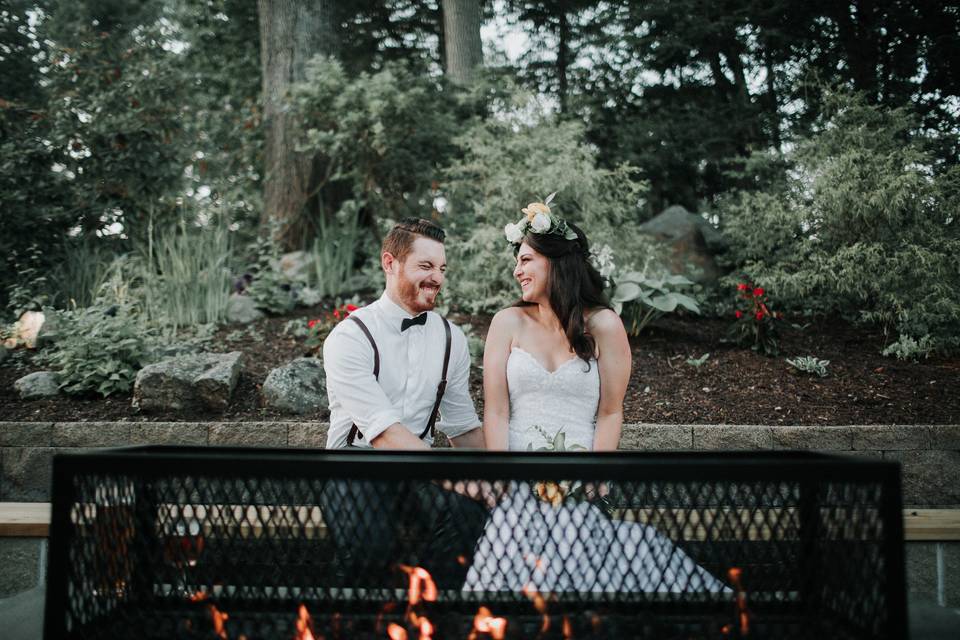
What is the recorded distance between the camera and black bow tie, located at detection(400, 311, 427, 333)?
250 centimetres

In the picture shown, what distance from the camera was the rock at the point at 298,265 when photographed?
6310 millimetres

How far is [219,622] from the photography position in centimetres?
128

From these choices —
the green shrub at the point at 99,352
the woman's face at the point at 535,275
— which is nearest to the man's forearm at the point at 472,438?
the woman's face at the point at 535,275

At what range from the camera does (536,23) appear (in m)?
11.3

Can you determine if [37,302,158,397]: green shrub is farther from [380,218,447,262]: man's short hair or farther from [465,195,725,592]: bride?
[465,195,725,592]: bride

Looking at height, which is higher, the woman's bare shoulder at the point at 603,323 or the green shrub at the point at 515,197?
the green shrub at the point at 515,197

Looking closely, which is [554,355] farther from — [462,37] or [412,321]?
[462,37]

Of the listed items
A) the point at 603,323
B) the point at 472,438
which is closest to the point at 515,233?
the point at 603,323

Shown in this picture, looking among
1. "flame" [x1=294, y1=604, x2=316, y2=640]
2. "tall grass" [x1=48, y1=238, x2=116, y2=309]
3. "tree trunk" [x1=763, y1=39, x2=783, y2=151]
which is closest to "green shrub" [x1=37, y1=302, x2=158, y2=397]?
"tall grass" [x1=48, y1=238, x2=116, y2=309]

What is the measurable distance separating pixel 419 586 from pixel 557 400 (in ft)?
4.88

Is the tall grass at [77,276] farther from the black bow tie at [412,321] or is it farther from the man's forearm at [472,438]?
the man's forearm at [472,438]

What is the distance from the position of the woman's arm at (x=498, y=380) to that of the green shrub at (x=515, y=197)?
2266mm

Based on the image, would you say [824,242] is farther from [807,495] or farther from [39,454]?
[39,454]

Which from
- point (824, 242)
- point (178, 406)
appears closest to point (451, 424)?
point (178, 406)
